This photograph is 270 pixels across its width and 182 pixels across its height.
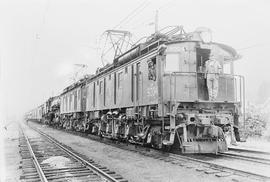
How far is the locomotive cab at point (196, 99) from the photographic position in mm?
9641

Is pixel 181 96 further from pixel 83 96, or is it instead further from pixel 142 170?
pixel 83 96

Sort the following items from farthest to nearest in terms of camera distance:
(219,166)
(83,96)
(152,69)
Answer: (83,96)
(152,69)
(219,166)

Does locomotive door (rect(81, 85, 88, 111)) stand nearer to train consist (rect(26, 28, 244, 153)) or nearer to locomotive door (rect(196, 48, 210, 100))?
train consist (rect(26, 28, 244, 153))

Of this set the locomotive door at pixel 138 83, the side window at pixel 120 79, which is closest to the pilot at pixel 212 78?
the locomotive door at pixel 138 83

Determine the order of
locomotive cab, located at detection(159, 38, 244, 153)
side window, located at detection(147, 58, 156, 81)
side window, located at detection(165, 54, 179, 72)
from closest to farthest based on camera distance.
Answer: locomotive cab, located at detection(159, 38, 244, 153)
side window, located at detection(165, 54, 179, 72)
side window, located at detection(147, 58, 156, 81)

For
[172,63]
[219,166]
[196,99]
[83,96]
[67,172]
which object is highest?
[172,63]

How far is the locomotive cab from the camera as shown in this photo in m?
9.64

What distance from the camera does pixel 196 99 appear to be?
10.2 meters

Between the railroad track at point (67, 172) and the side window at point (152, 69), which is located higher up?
the side window at point (152, 69)

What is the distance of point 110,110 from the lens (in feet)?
52.4

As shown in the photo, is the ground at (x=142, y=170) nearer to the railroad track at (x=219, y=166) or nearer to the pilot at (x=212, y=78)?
the railroad track at (x=219, y=166)

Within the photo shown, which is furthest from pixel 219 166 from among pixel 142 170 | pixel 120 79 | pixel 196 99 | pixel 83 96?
pixel 83 96

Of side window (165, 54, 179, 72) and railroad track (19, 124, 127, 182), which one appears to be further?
side window (165, 54, 179, 72)

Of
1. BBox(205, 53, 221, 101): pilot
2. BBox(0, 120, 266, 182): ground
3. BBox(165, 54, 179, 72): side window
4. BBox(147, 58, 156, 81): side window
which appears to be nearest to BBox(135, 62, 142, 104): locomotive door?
BBox(147, 58, 156, 81): side window
